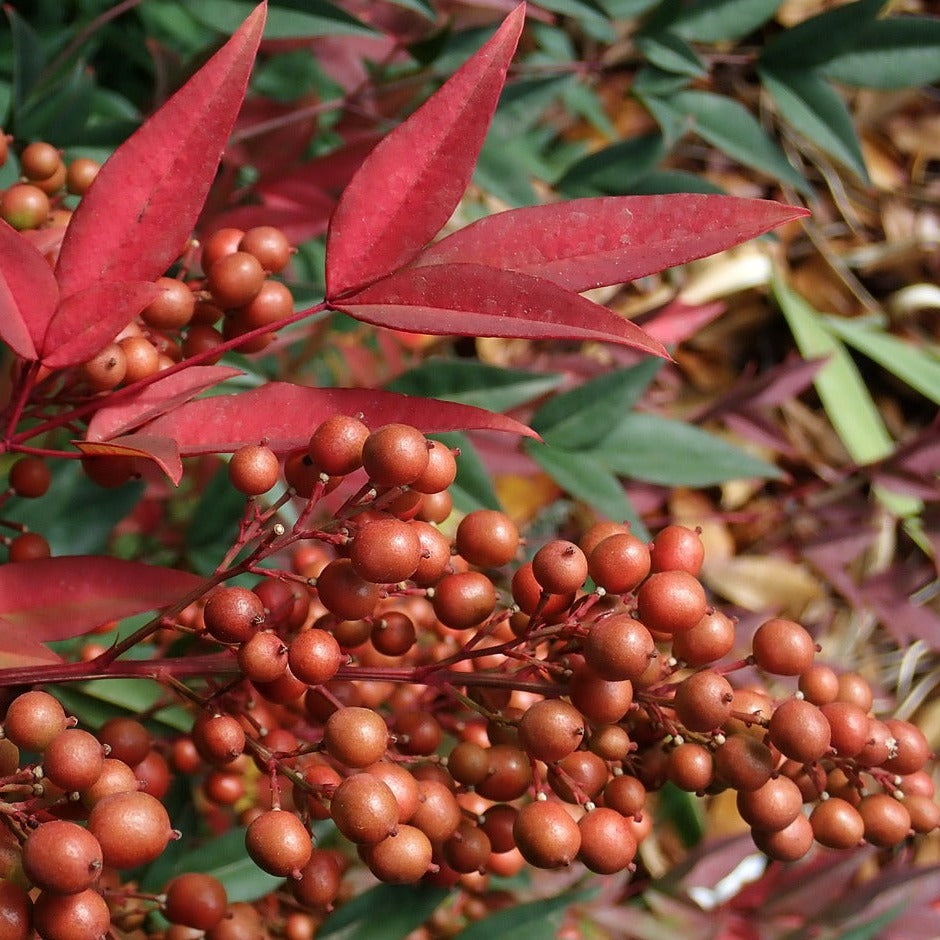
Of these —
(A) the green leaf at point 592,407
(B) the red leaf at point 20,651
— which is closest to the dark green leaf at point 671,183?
(A) the green leaf at point 592,407

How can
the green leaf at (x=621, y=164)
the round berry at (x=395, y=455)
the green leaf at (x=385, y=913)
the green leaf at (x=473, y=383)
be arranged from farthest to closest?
1. the green leaf at (x=621, y=164)
2. the green leaf at (x=473, y=383)
3. the green leaf at (x=385, y=913)
4. the round berry at (x=395, y=455)

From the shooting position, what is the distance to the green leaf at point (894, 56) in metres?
0.60

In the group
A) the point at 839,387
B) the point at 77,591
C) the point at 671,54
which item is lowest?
the point at 839,387

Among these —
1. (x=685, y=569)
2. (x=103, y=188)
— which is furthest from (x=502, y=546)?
(x=103, y=188)

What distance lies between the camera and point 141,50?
0.67 meters

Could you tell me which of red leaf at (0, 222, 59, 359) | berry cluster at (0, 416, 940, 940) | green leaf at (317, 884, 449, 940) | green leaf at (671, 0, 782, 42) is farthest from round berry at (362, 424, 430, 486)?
green leaf at (671, 0, 782, 42)

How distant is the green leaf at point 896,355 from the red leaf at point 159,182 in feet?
2.19

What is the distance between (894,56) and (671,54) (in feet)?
0.44

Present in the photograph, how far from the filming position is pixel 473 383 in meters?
0.56

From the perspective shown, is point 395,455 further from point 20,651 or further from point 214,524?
point 214,524

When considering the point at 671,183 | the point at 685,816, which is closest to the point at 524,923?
the point at 685,816

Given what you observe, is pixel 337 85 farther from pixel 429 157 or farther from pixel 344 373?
pixel 429 157

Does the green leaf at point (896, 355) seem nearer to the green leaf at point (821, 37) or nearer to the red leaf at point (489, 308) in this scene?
the green leaf at point (821, 37)

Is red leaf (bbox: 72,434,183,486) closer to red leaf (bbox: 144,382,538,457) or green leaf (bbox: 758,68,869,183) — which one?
red leaf (bbox: 144,382,538,457)
